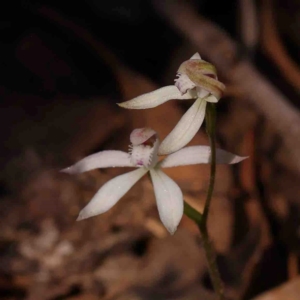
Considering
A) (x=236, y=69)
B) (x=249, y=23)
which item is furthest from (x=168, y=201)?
(x=249, y=23)

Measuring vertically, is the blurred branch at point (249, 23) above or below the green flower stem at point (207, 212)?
above

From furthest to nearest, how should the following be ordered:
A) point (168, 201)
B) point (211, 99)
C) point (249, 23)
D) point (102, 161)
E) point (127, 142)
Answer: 1. point (249, 23)
2. point (127, 142)
3. point (102, 161)
4. point (168, 201)
5. point (211, 99)

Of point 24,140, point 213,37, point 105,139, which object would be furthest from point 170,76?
point 24,140

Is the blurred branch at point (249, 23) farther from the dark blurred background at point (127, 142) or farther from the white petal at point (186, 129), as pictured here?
the white petal at point (186, 129)

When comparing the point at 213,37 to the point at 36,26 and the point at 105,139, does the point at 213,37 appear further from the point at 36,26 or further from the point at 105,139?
the point at 36,26

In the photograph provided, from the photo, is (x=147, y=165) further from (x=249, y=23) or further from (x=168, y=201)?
(x=249, y=23)

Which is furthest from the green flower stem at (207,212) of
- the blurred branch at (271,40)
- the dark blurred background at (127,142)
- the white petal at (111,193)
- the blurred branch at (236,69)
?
the blurred branch at (271,40)
